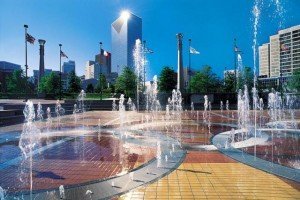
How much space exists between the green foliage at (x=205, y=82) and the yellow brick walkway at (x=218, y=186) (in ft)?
167

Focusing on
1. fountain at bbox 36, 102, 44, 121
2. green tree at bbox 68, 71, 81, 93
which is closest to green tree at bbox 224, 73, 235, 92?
green tree at bbox 68, 71, 81, 93

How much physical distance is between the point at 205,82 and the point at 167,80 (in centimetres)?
707

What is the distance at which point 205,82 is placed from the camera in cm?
5822

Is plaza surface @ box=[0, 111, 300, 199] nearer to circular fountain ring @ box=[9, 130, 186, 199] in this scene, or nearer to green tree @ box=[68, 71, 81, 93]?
circular fountain ring @ box=[9, 130, 186, 199]

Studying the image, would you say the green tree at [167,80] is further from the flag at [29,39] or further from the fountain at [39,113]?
the fountain at [39,113]

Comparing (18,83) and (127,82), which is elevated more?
(18,83)

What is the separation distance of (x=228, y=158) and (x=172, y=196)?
3.53 meters

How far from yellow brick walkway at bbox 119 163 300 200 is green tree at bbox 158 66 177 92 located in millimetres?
49029

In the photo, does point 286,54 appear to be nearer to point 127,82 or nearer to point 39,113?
point 127,82

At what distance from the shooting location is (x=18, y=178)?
7012mm

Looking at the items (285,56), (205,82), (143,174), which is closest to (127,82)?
(205,82)

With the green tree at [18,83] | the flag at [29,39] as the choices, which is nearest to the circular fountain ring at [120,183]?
the flag at [29,39]

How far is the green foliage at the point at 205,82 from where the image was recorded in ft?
191

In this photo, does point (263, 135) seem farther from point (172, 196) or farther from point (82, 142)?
point (172, 196)
